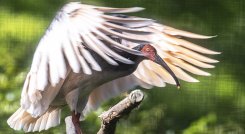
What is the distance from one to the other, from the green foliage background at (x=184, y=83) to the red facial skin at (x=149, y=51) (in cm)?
85

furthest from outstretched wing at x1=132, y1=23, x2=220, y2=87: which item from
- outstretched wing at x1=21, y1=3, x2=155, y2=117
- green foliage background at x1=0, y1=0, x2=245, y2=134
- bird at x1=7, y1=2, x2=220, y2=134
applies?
green foliage background at x1=0, y1=0, x2=245, y2=134

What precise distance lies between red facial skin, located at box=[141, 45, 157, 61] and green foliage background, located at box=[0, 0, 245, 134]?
2.79 feet

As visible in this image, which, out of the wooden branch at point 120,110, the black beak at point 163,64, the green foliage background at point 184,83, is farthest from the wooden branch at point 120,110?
the green foliage background at point 184,83

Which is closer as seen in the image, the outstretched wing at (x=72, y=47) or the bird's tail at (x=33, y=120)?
the outstretched wing at (x=72, y=47)

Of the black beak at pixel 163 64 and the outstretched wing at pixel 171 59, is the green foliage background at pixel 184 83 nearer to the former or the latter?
the outstretched wing at pixel 171 59

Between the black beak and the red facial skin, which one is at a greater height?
the red facial skin

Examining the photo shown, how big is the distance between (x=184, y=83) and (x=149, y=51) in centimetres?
89

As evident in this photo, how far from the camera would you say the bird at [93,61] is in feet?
6.87

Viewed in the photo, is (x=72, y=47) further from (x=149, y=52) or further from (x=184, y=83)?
(x=184, y=83)

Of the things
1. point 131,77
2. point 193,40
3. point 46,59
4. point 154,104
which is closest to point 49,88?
point 46,59

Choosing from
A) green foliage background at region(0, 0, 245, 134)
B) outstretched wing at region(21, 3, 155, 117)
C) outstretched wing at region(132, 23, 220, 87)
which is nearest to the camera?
outstretched wing at region(21, 3, 155, 117)

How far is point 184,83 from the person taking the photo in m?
3.04

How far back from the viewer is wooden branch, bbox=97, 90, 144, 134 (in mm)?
2093

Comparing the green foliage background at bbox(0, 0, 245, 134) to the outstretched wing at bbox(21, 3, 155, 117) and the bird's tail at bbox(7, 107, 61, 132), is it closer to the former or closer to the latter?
the bird's tail at bbox(7, 107, 61, 132)
